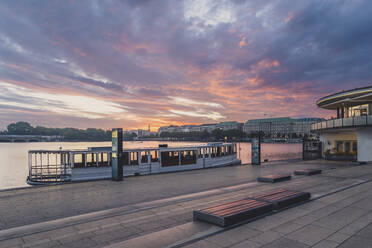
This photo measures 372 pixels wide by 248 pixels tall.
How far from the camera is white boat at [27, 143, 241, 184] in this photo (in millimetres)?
20609

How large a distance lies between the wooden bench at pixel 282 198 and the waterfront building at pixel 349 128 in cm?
2180

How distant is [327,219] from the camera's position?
6832mm

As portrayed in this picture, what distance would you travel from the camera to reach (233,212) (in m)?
6.54

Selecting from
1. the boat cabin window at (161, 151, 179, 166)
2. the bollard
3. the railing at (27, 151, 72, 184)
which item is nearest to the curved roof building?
the boat cabin window at (161, 151, 179, 166)

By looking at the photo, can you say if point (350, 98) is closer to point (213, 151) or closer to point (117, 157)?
point (213, 151)

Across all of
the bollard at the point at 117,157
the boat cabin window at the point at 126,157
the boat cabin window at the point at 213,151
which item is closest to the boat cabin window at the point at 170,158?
the boat cabin window at the point at 126,157

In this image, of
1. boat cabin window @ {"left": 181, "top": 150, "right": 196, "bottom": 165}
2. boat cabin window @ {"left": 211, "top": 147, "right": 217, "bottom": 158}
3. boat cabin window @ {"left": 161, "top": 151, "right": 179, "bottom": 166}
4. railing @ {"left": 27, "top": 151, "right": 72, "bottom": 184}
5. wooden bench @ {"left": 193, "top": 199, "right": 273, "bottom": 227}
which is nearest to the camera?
wooden bench @ {"left": 193, "top": 199, "right": 273, "bottom": 227}

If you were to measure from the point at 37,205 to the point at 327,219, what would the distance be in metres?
10.3

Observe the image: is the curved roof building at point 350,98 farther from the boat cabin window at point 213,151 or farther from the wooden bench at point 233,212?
the wooden bench at point 233,212

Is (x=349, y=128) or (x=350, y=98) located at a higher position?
(x=350, y=98)

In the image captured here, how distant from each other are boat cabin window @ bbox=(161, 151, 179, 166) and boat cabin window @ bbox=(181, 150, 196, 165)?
2.64 ft

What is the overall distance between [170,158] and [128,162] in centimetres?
447

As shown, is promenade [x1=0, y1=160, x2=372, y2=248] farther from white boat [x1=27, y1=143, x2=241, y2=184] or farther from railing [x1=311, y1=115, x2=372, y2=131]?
railing [x1=311, y1=115, x2=372, y2=131]

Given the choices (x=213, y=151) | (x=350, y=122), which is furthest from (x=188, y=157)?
(x=350, y=122)
